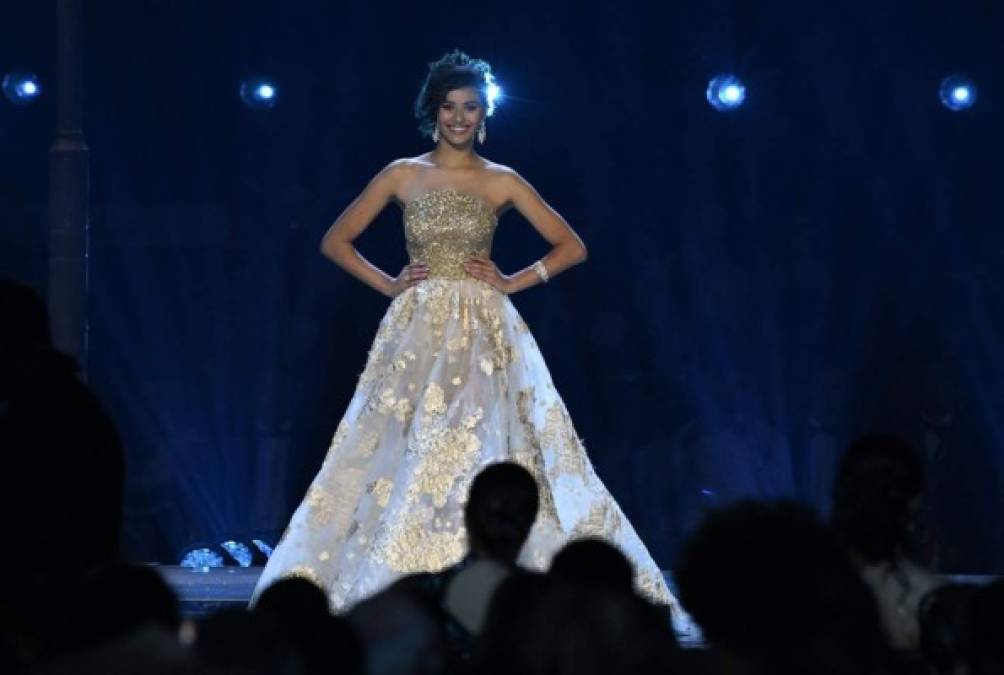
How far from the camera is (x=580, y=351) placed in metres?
12.5

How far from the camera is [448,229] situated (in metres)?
8.50

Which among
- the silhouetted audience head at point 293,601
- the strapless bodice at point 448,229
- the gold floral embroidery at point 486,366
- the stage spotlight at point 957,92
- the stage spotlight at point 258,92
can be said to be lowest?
the silhouetted audience head at point 293,601

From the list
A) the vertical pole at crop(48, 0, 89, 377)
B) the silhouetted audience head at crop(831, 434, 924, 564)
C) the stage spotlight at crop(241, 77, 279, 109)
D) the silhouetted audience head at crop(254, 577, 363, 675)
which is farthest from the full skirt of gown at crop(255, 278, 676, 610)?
the silhouetted audience head at crop(254, 577, 363, 675)

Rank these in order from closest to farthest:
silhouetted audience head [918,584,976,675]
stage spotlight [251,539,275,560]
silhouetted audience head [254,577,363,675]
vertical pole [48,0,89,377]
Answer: silhouetted audience head [254,577,363,675] < silhouetted audience head [918,584,976,675] < vertical pole [48,0,89,377] < stage spotlight [251,539,275,560]

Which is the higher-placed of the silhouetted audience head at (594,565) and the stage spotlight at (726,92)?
the stage spotlight at (726,92)

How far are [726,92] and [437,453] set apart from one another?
4304 millimetres

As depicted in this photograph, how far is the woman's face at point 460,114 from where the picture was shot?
8500mm

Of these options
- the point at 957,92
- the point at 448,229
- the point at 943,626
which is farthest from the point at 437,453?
the point at 957,92

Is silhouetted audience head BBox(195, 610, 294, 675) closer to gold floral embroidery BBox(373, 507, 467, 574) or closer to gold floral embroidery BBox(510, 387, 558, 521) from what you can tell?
gold floral embroidery BBox(373, 507, 467, 574)

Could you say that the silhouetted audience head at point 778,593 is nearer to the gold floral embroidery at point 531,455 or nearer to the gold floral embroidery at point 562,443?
the gold floral embroidery at point 531,455

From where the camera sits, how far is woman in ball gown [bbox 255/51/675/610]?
8.02 meters

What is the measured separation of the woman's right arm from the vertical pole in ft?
4.13

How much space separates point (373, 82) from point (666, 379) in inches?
92.4

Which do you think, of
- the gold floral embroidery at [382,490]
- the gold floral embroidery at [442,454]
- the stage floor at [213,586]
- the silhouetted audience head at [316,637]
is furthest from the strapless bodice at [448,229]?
the silhouetted audience head at [316,637]
